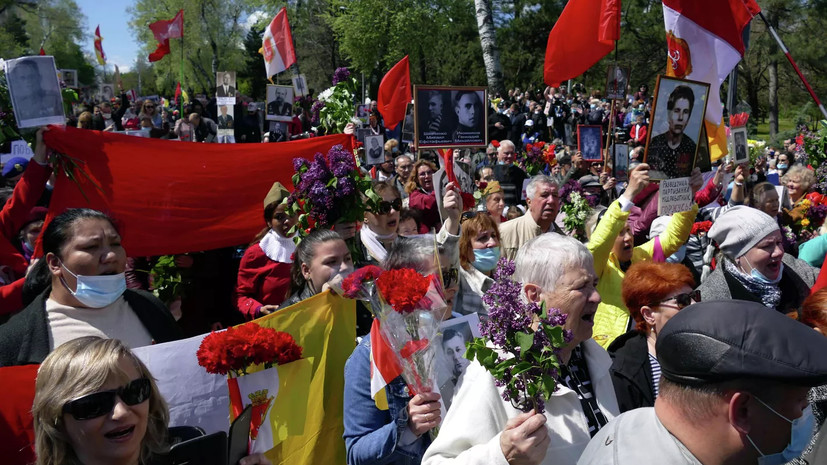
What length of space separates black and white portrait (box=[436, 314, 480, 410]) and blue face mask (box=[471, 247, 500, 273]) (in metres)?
1.70

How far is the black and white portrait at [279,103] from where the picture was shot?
14.3m

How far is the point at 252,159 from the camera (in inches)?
266

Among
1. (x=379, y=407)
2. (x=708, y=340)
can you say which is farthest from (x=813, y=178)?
(x=708, y=340)

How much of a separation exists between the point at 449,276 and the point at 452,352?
1.48 ft

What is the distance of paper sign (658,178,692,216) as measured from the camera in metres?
5.72

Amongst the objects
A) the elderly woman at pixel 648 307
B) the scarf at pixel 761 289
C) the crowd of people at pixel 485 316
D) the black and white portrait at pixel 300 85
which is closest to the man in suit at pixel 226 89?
the black and white portrait at pixel 300 85

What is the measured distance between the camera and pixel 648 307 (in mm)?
4027

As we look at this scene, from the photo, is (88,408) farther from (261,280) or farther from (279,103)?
(279,103)

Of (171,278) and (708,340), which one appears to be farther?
(171,278)

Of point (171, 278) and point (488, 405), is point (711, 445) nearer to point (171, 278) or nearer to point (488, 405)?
point (488, 405)

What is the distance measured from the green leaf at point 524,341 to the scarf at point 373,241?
3672mm

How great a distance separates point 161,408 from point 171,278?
3107 millimetres

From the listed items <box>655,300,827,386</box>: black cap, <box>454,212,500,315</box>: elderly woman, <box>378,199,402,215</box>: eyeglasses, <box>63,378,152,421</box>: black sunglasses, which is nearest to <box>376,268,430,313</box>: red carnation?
<box>63,378,152,421</box>: black sunglasses

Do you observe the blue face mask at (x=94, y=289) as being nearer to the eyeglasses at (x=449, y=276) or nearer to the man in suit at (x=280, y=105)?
the eyeglasses at (x=449, y=276)
